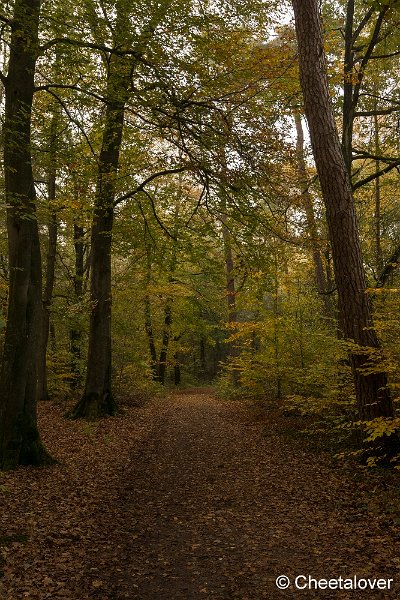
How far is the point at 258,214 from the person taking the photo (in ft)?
29.3

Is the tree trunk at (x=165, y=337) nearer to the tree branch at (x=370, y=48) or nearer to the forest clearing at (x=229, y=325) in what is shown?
the forest clearing at (x=229, y=325)

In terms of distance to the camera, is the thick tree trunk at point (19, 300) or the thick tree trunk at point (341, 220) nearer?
the thick tree trunk at point (341, 220)

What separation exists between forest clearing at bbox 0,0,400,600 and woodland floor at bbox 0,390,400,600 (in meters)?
0.03

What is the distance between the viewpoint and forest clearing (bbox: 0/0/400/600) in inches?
183

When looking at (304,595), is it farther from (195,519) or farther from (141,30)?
(141,30)

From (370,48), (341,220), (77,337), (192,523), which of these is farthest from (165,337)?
(192,523)

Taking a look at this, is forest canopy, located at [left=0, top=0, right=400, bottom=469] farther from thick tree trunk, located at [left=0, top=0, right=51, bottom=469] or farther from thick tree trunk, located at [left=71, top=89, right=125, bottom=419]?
thick tree trunk, located at [left=71, top=89, right=125, bottom=419]

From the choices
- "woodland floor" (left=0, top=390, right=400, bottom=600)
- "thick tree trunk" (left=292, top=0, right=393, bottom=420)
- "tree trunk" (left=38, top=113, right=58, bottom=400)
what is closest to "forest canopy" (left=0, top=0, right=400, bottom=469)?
"thick tree trunk" (left=292, top=0, right=393, bottom=420)

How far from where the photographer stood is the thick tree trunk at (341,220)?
269 inches

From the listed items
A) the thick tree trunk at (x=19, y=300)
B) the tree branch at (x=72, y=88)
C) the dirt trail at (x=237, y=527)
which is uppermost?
the tree branch at (x=72, y=88)

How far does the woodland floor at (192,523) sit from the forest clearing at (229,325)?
33 millimetres

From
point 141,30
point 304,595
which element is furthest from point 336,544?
point 141,30

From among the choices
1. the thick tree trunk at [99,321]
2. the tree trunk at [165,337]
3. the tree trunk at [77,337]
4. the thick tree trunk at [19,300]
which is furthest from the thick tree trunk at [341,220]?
the tree trunk at [165,337]

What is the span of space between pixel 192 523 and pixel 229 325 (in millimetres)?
8362
